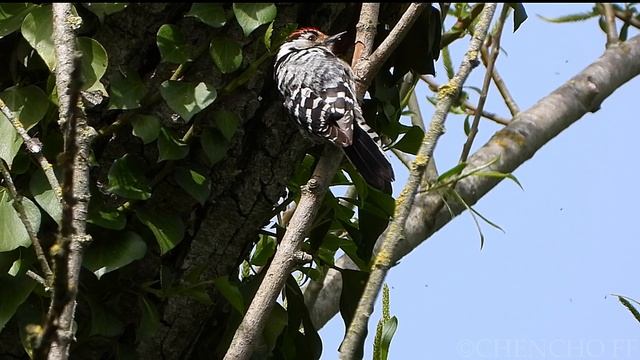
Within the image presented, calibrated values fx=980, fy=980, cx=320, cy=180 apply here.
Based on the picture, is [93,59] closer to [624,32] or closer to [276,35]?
[276,35]

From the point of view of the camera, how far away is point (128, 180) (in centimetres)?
200

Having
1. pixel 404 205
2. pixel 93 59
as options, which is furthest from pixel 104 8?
pixel 404 205

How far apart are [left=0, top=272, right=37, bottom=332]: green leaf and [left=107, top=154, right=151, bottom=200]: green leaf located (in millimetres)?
253

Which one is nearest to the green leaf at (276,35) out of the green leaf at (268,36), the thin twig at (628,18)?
the green leaf at (268,36)

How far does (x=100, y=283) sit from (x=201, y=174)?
1.05ft

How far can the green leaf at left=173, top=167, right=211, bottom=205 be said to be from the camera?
2029mm

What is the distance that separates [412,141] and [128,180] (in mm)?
734

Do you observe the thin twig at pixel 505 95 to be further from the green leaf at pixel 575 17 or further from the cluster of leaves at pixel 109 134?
the cluster of leaves at pixel 109 134

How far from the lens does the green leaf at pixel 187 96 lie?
1.94 meters

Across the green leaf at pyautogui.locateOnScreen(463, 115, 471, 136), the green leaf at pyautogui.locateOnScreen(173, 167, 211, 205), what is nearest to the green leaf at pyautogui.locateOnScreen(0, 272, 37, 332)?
the green leaf at pyautogui.locateOnScreen(173, 167, 211, 205)

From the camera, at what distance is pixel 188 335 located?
222 centimetres

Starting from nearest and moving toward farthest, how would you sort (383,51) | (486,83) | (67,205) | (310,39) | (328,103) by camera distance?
1. (67,205)
2. (383,51)
3. (328,103)
4. (310,39)
5. (486,83)

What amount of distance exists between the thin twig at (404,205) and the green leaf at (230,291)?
26.6 inches

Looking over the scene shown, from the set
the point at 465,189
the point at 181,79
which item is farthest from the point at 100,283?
the point at 465,189
